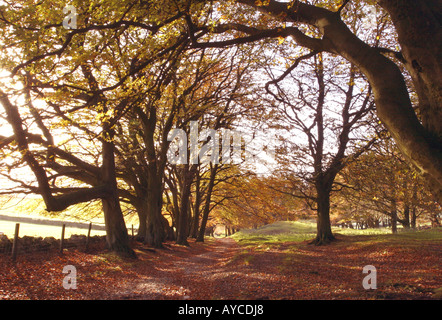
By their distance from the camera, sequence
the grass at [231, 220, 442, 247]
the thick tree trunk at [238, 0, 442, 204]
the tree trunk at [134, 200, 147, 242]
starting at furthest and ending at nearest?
the tree trunk at [134, 200, 147, 242], the grass at [231, 220, 442, 247], the thick tree trunk at [238, 0, 442, 204]

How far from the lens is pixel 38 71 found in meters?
8.31

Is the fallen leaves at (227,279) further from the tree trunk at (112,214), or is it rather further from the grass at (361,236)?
the grass at (361,236)

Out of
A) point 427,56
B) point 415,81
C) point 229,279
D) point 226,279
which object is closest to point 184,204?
point 226,279

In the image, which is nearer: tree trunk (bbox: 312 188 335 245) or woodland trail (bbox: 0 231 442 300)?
woodland trail (bbox: 0 231 442 300)

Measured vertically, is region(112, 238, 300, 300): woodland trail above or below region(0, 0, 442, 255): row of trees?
below

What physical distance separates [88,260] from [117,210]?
9.90 feet

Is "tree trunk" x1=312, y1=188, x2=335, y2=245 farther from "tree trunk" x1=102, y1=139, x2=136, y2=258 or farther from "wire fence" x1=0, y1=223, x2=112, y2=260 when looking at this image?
"wire fence" x1=0, y1=223, x2=112, y2=260

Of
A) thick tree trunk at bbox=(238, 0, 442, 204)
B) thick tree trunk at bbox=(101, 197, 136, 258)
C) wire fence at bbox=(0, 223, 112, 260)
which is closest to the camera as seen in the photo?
Result: thick tree trunk at bbox=(238, 0, 442, 204)

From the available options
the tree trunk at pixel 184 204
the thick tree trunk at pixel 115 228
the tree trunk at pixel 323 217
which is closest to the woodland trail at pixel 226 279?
the thick tree trunk at pixel 115 228

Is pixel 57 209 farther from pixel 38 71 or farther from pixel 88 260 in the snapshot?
pixel 38 71

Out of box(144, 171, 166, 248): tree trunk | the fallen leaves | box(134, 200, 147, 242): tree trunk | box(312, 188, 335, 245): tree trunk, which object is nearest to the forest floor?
the fallen leaves

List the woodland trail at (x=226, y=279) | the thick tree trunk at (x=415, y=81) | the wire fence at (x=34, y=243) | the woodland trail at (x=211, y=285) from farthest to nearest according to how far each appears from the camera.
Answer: the wire fence at (x=34, y=243), the woodland trail at (x=211, y=285), the woodland trail at (x=226, y=279), the thick tree trunk at (x=415, y=81)

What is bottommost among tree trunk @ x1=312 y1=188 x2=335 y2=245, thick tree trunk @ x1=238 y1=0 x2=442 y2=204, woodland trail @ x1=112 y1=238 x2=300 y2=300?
woodland trail @ x1=112 y1=238 x2=300 y2=300

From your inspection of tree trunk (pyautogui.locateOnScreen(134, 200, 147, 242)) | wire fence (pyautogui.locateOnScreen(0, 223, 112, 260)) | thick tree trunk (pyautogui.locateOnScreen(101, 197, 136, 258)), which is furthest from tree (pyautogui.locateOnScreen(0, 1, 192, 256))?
tree trunk (pyautogui.locateOnScreen(134, 200, 147, 242))
